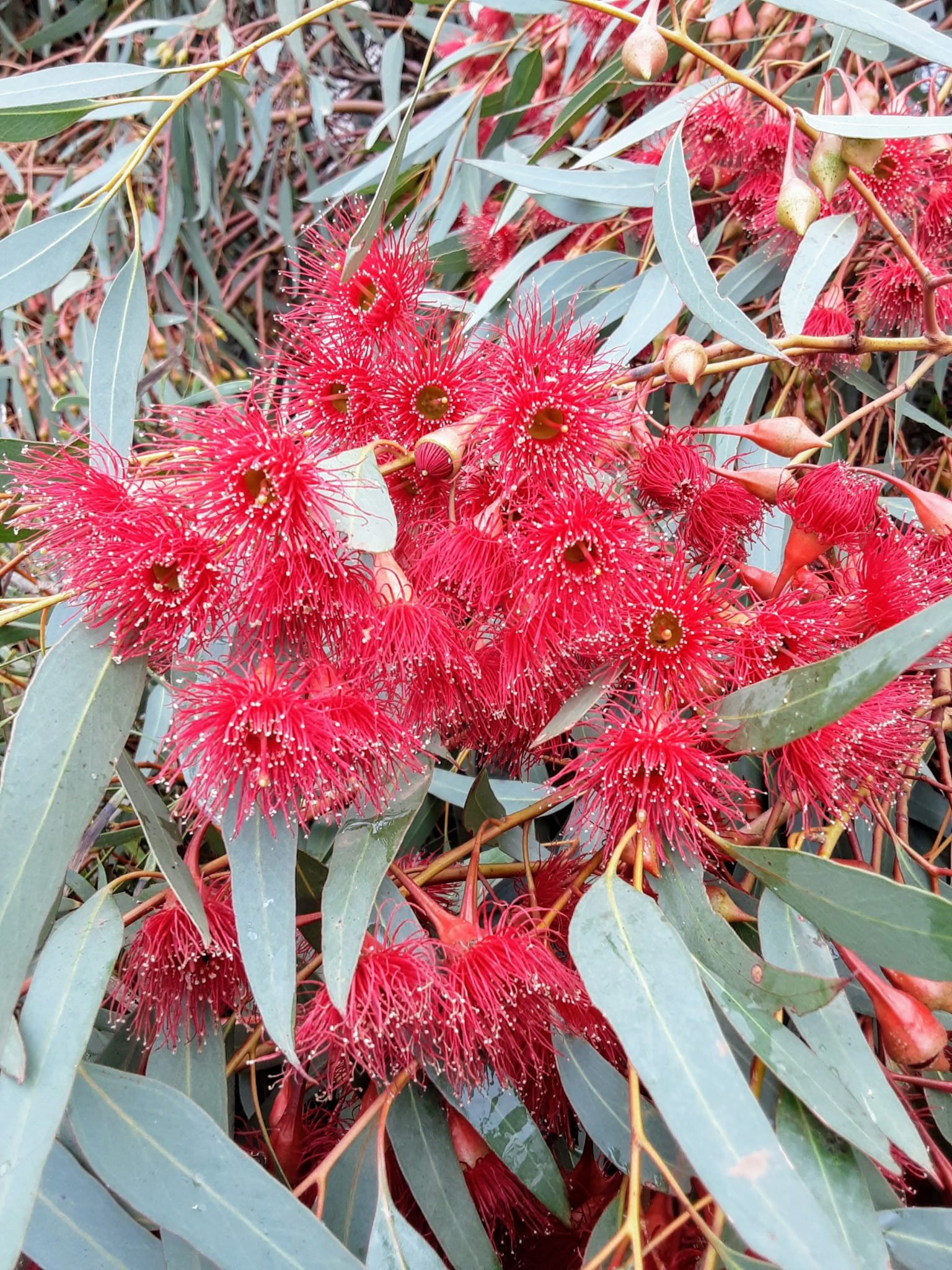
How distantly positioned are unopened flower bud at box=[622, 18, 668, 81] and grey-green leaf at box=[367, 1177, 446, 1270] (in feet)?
2.79

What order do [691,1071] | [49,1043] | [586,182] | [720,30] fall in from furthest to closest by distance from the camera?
[720,30] → [586,182] → [49,1043] → [691,1071]

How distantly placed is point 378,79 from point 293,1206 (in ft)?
6.63

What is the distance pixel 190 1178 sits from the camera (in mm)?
605

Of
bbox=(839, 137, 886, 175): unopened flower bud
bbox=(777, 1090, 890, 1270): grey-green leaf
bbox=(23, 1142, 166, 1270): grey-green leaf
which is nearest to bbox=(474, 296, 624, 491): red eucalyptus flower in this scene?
bbox=(839, 137, 886, 175): unopened flower bud

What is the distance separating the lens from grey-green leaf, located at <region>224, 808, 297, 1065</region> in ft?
1.91

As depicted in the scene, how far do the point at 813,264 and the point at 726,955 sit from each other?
54 centimetres

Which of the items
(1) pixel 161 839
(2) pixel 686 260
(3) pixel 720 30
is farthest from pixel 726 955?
(3) pixel 720 30

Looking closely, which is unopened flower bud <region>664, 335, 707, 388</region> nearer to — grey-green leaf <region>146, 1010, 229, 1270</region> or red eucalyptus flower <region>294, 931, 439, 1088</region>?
red eucalyptus flower <region>294, 931, 439, 1088</region>

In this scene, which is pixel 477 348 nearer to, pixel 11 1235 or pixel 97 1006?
pixel 97 1006

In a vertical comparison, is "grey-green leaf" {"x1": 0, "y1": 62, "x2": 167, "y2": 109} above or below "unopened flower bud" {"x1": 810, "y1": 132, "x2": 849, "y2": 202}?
above

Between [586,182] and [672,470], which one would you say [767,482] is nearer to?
[672,470]

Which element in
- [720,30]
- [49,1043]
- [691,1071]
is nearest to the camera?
[691,1071]

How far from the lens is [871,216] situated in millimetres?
997

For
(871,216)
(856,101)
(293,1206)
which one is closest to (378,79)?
(871,216)
